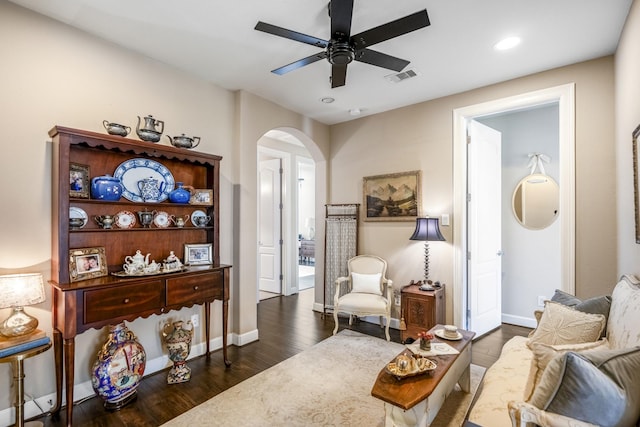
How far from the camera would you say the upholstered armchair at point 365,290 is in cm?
358

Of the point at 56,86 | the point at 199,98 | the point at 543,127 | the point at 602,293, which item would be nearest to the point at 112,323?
the point at 56,86

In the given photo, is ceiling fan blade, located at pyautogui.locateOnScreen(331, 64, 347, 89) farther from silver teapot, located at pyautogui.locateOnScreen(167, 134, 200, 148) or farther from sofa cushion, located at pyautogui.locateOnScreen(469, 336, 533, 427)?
sofa cushion, located at pyautogui.locateOnScreen(469, 336, 533, 427)

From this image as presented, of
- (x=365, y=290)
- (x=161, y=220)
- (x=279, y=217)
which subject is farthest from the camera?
(x=279, y=217)

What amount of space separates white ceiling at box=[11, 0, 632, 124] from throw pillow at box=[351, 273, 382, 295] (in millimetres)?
2269

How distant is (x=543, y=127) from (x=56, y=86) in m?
5.06

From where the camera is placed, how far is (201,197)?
10.0 feet

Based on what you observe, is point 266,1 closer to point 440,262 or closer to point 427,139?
point 427,139

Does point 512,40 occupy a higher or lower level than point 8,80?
higher

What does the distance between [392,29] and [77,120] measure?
246cm

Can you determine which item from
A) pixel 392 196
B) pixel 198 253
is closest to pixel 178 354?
pixel 198 253

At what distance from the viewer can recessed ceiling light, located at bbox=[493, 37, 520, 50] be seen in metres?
2.53

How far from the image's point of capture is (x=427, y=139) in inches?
152

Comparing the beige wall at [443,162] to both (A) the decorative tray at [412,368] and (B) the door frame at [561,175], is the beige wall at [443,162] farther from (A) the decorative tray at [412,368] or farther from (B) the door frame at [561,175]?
(A) the decorative tray at [412,368]

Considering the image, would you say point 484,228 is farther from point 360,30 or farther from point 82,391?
point 82,391
